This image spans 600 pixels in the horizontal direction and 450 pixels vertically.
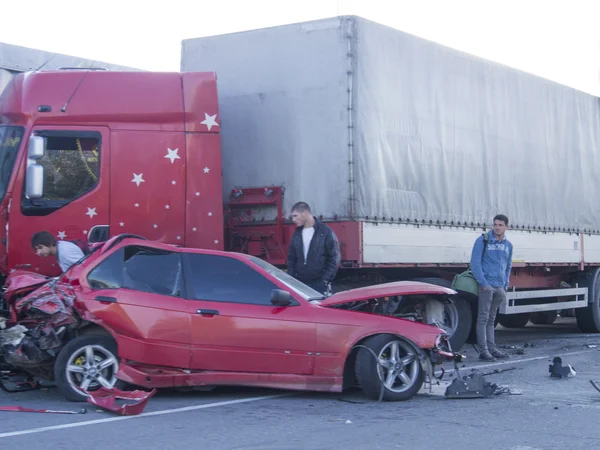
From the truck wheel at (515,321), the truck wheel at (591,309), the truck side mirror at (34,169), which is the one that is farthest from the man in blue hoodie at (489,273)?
the truck side mirror at (34,169)

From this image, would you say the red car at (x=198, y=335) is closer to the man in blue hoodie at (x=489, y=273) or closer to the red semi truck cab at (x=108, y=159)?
the red semi truck cab at (x=108, y=159)

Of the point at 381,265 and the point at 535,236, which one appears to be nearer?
the point at 381,265

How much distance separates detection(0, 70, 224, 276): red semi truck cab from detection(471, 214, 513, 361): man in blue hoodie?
3.53 meters

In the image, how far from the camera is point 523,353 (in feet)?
40.0

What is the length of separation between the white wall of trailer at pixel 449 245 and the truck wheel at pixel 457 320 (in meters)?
0.49

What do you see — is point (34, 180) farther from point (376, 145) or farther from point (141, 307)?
point (376, 145)

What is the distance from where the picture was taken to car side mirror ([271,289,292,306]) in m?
7.81

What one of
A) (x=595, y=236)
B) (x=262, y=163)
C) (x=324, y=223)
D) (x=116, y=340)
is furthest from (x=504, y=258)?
(x=116, y=340)

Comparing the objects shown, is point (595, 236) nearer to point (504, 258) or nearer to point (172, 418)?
point (504, 258)

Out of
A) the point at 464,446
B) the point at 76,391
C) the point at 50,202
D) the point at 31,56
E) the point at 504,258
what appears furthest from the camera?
the point at 31,56

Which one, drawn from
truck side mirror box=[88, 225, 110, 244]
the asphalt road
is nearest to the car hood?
the asphalt road

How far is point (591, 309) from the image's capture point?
1562 centimetres

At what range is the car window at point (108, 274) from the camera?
786cm

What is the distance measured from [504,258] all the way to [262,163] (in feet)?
11.3
